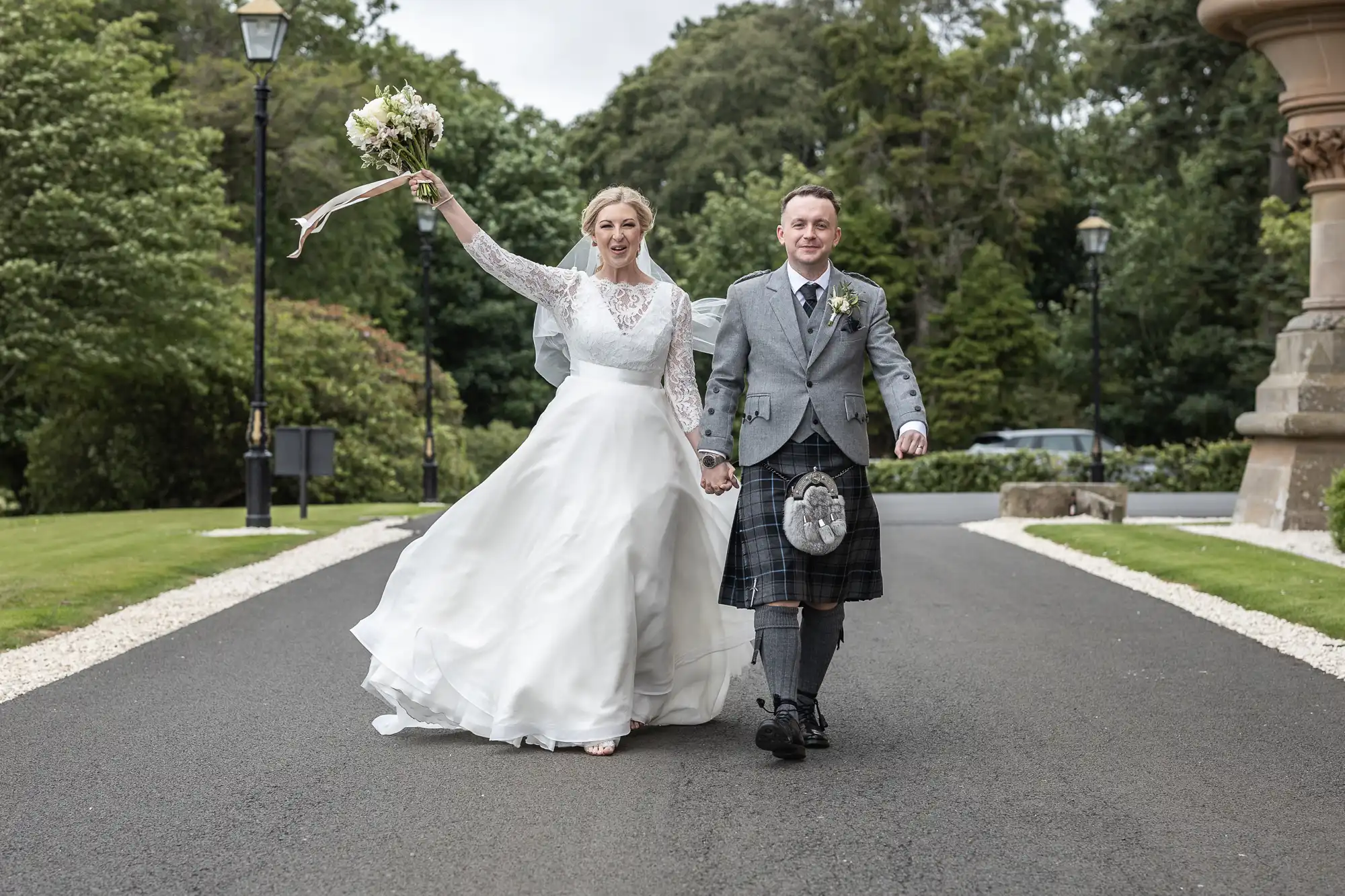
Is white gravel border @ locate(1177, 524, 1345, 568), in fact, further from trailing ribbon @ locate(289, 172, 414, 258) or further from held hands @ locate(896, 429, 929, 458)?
trailing ribbon @ locate(289, 172, 414, 258)

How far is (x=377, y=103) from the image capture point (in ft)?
22.8

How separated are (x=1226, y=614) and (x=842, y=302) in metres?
6.26

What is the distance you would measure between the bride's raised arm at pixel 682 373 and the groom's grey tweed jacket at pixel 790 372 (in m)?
0.41

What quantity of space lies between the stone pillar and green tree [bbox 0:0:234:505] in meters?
16.9

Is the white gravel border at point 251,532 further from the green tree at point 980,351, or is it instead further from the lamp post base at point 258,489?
the green tree at point 980,351

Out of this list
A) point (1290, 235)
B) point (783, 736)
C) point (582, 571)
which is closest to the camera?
point (783, 736)

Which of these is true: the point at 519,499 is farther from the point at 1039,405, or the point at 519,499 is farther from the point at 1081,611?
the point at 1039,405

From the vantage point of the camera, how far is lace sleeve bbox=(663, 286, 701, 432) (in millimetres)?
6807

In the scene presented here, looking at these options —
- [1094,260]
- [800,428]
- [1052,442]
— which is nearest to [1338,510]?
[800,428]

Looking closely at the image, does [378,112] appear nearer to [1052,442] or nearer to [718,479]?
[718,479]

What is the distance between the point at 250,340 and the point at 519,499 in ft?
86.2

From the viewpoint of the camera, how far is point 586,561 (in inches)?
256

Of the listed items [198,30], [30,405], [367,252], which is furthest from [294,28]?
[30,405]

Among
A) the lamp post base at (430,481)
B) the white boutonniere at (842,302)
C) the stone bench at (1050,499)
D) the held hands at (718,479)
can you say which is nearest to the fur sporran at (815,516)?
the held hands at (718,479)
